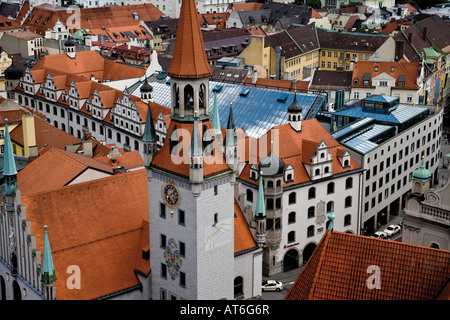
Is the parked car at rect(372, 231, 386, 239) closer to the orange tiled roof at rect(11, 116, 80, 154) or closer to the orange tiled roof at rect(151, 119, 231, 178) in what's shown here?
the orange tiled roof at rect(11, 116, 80, 154)

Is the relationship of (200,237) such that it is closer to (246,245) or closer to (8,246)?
(246,245)

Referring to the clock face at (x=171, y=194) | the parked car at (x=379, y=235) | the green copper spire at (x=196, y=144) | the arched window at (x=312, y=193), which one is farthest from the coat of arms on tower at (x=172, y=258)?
the parked car at (x=379, y=235)

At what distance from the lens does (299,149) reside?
82250 mm

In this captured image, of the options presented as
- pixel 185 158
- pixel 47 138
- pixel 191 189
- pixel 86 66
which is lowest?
pixel 47 138

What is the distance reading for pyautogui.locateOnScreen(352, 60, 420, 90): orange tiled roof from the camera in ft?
429

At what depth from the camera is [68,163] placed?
6694cm

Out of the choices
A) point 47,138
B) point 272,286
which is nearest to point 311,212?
point 272,286

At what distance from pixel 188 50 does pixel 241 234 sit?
54.3 feet

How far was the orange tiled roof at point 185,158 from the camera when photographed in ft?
168

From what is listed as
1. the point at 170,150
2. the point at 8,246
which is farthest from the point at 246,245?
the point at 8,246

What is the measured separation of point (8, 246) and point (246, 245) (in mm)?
20015

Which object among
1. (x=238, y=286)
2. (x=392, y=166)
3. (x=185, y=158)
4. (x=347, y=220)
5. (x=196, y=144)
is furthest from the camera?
(x=392, y=166)

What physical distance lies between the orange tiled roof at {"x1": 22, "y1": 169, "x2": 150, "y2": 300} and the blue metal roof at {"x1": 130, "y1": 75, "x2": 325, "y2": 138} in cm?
3783

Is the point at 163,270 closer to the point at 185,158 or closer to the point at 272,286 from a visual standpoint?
the point at 185,158
